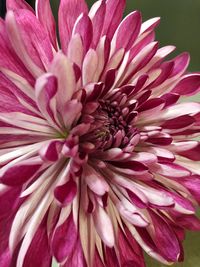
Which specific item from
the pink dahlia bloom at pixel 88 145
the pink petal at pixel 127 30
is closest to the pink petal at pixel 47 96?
the pink dahlia bloom at pixel 88 145

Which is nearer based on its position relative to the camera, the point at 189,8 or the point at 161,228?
the point at 161,228

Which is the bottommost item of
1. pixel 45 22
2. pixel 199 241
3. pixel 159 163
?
pixel 199 241

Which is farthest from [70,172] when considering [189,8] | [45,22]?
[189,8]

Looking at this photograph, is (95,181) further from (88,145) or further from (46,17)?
(46,17)

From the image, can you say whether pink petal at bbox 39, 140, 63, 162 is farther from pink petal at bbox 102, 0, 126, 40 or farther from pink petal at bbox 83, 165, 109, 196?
pink petal at bbox 102, 0, 126, 40

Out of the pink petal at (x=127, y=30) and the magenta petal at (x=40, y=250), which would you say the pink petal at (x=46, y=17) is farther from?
the magenta petal at (x=40, y=250)

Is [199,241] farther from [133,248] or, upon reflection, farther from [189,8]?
[189,8]

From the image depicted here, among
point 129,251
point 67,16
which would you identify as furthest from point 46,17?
point 129,251
